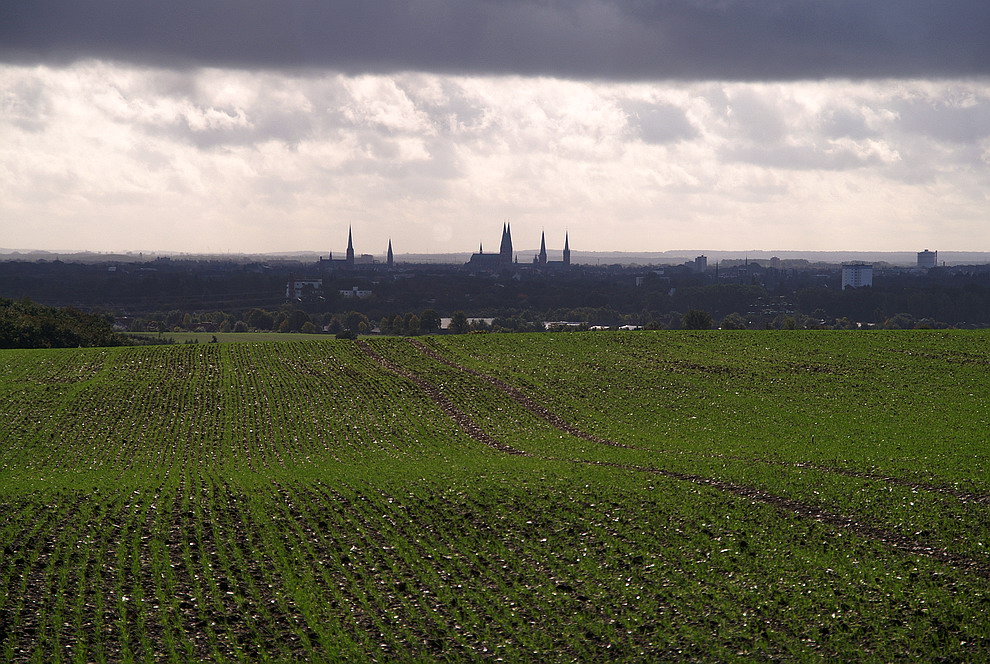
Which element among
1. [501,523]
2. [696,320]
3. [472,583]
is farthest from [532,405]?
[696,320]

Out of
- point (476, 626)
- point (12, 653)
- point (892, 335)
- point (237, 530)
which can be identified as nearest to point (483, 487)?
point (237, 530)

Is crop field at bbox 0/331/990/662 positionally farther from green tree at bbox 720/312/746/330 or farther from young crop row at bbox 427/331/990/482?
green tree at bbox 720/312/746/330

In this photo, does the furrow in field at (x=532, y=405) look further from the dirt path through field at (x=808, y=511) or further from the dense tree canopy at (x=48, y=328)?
the dense tree canopy at (x=48, y=328)

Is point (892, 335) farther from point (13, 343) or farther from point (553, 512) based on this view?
point (13, 343)

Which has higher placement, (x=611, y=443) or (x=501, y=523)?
(x=501, y=523)

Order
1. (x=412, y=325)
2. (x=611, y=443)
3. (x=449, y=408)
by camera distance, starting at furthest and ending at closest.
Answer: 1. (x=412, y=325)
2. (x=449, y=408)
3. (x=611, y=443)

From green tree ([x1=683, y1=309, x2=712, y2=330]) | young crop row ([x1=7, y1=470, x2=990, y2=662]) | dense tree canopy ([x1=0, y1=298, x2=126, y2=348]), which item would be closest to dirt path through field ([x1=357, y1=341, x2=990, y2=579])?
young crop row ([x1=7, y1=470, x2=990, y2=662])

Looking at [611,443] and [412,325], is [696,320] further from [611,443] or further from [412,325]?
[611,443]
